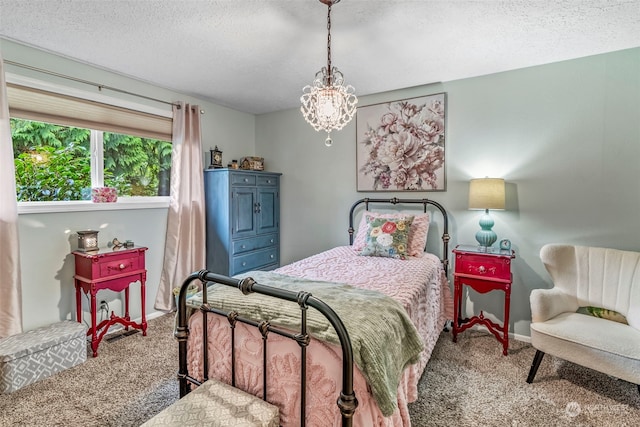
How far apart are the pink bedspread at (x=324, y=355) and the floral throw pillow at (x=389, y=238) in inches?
8.9

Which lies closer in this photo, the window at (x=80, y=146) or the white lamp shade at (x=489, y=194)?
→ the window at (x=80, y=146)

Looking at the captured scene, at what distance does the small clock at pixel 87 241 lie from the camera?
2.71m

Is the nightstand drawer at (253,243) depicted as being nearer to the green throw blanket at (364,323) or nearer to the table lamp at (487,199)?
the green throw blanket at (364,323)

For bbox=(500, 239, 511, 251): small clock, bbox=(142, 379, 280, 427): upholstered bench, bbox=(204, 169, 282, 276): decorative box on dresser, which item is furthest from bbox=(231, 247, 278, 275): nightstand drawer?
bbox=(500, 239, 511, 251): small clock

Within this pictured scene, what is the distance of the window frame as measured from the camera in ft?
8.24

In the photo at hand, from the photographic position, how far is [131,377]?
7.47ft

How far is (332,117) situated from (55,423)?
2.42 meters

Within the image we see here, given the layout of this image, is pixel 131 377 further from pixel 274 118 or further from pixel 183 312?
pixel 274 118

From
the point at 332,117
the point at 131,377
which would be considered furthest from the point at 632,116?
the point at 131,377

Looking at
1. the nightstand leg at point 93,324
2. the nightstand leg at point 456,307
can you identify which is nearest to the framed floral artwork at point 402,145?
the nightstand leg at point 456,307

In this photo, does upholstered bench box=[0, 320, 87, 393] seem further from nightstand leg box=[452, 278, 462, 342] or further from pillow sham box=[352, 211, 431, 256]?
nightstand leg box=[452, 278, 462, 342]

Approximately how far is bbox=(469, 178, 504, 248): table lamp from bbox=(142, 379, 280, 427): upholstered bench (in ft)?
7.48

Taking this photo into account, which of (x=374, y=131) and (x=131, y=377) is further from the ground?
(x=374, y=131)

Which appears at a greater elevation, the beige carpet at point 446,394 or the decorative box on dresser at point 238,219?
the decorative box on dresser at point 238,219
